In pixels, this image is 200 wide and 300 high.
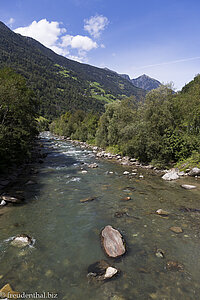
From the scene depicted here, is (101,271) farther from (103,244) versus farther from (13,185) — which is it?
(13,185)

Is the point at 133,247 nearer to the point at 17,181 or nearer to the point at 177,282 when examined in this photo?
the point at 177,282

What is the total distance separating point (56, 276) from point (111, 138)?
1516 inches

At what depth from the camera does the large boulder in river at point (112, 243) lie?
25.5ft

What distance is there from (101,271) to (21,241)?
4589 mm

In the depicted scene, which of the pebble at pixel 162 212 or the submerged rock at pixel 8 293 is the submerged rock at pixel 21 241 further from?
the pebble at pixel 162 212

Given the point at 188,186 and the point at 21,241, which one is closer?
the point at 21,241

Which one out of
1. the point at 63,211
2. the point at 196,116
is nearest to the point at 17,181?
the point at 63,211

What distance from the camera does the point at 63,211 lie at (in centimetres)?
1207

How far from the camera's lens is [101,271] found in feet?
22.0

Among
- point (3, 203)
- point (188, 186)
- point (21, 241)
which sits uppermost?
point (188, 186)

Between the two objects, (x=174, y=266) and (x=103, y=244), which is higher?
(x=174, y=266)

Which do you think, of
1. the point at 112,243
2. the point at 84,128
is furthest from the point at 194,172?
the point at 84,128

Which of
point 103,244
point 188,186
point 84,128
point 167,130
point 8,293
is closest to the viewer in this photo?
point 8,293

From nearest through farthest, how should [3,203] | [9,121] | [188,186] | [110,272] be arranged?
[110,272] → [3,203] → [188,186] → [9,121]
